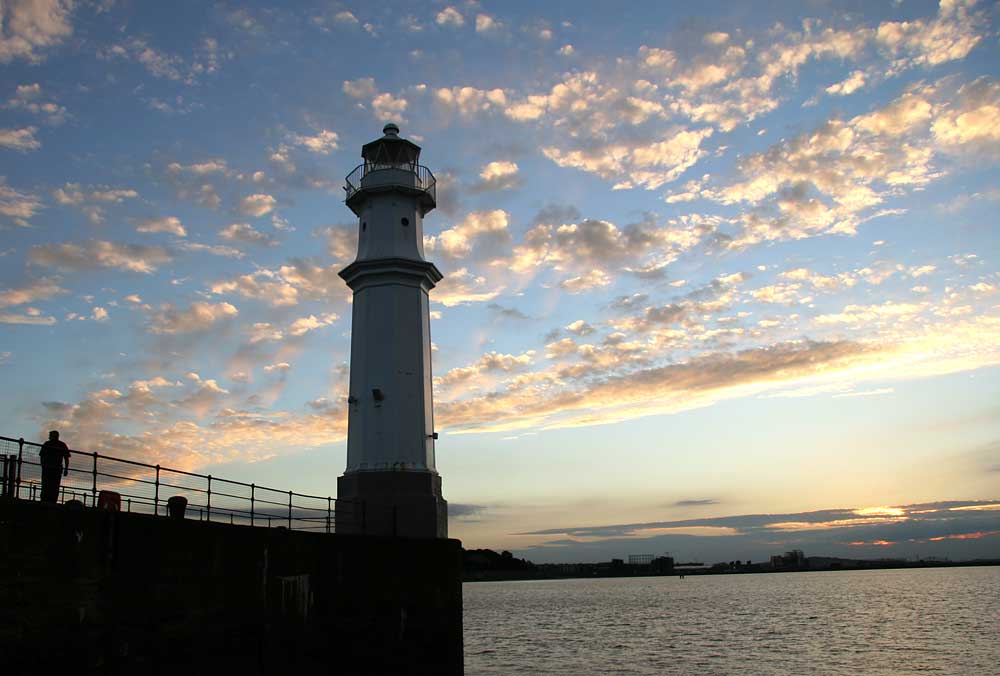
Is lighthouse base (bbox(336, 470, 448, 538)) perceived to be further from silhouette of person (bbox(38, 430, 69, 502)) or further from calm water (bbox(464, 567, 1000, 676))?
calm water (bbox(464, 567, 1000, 676))

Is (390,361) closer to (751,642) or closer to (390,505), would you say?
(390,505)

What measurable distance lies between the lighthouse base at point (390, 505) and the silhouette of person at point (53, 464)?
9317 mm

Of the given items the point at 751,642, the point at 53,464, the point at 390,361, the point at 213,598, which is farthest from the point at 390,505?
the point at 751,642

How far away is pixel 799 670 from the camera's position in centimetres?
3362

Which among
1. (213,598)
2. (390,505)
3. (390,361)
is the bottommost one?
(213,598)

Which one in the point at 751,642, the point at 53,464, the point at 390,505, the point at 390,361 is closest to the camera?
the point at 53,464

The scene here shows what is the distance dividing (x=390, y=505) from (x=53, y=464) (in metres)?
10.3

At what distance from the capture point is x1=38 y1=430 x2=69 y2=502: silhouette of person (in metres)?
13.4

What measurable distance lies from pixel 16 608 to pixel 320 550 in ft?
24.1

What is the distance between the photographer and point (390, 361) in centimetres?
2375

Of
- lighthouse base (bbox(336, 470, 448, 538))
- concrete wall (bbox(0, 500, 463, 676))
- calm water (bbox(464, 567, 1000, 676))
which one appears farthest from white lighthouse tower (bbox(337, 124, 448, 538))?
calm water (bbox(464, 567, 1000, 676))

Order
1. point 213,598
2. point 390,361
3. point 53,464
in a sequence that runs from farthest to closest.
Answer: point 390,361 < point 213,598 < point 53,464

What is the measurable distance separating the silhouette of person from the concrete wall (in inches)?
54.7

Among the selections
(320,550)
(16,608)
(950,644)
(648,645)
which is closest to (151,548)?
(16,608)
